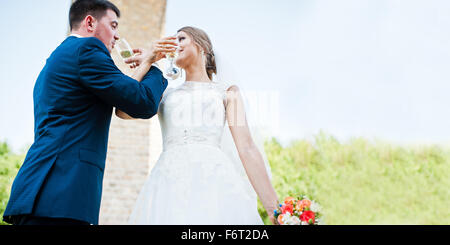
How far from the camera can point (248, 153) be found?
2117mm

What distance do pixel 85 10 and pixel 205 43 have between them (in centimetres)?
77

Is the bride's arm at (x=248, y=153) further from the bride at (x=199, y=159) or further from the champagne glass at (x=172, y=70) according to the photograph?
the champagne glass at (x=172, y=70)

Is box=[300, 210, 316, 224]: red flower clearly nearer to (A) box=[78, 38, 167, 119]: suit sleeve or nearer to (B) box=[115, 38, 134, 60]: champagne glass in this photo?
(A) box=[78, 38, 167, 119]: suit sleeve

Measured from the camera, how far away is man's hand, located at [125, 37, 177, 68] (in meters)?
1.93

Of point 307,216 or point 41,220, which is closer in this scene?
point 41,220

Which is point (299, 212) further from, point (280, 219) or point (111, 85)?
point (111, 85)

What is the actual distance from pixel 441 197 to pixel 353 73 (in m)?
5.13

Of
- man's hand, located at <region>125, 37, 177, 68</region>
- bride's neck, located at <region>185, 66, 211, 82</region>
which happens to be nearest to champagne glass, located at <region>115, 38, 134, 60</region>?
man's hand, located at <region>125, 37, 177, 68</region>

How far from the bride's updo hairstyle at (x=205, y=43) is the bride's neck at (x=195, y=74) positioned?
116 mm

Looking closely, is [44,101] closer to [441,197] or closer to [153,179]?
[153,179]

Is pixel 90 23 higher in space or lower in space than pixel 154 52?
higher

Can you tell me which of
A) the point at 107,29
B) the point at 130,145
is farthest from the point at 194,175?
the point at 130,145

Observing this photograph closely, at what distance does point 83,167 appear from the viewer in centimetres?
157

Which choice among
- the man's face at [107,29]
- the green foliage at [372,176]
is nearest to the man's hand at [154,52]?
the man's face at [107,29]
